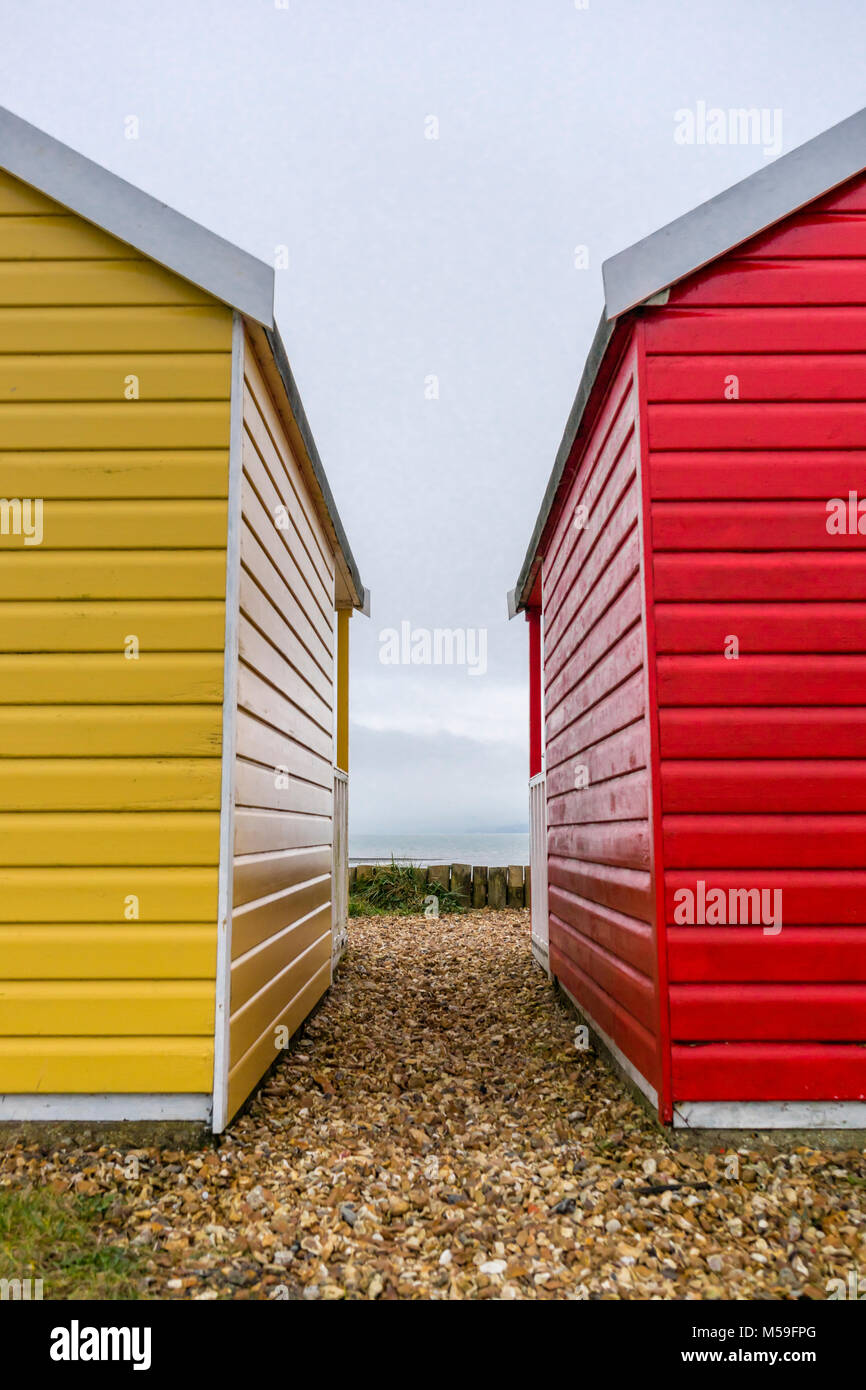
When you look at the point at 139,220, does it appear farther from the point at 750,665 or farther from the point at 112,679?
the point at 750,665

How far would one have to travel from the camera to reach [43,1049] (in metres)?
3.12

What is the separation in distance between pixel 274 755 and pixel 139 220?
2.35m

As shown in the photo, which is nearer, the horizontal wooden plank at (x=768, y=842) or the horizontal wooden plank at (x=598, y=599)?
the horizontal wooden plank at (x=768, y=842)

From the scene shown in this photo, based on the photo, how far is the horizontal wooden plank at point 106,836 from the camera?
3195 millimetres

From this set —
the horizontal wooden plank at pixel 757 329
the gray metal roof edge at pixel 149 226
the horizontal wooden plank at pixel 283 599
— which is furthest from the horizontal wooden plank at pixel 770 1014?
the gray metal roof edge at pixel 149 226

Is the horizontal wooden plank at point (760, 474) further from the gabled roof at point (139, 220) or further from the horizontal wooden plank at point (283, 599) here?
the gabled roof at point (139, 220)

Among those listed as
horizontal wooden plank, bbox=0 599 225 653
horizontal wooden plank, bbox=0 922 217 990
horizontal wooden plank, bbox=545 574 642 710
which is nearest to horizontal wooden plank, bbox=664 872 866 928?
horizontal wooden plank, bbox=545 574 642 710

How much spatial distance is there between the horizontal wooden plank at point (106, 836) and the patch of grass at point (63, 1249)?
3.64 feet

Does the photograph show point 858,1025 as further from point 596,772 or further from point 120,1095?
point 120,1095

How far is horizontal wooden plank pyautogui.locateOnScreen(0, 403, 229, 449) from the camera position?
338 cm

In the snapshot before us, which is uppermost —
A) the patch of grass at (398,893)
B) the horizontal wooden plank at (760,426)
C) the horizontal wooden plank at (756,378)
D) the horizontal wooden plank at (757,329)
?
the horizontal wooden plank at (757,329)

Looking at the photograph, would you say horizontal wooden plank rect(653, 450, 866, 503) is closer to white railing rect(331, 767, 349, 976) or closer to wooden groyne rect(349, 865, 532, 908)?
white railing rect(331, 767, 349, 976)

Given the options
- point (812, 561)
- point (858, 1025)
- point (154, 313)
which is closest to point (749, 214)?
point (812, 561)
